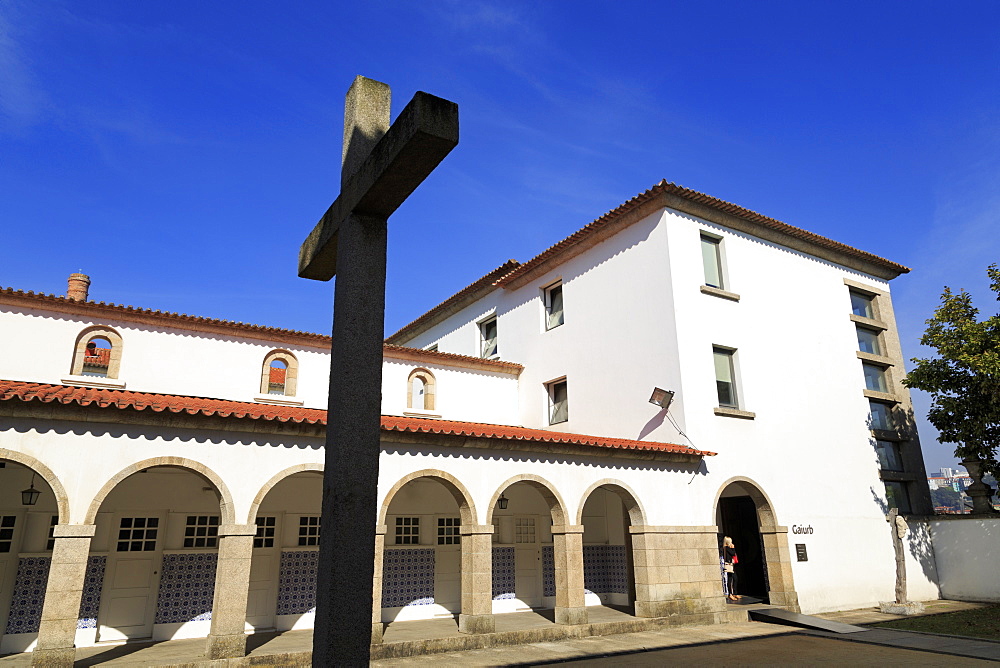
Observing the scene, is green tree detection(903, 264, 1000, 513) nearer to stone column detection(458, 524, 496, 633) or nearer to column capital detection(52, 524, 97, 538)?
stone column detection(458, 524, 496, 633)

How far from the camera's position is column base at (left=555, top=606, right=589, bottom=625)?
11.8 m

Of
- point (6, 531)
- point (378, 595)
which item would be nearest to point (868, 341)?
point (378, 595)

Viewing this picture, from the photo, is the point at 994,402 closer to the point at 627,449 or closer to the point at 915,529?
the point at 915,529

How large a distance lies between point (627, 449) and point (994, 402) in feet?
31.9

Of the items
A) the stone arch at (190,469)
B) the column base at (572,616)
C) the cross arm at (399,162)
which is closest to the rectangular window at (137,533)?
the stone arch at (190,469)

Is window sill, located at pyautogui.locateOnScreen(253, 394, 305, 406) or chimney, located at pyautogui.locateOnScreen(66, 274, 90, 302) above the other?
chimney, located at pyautogui.locateOnScreen(66, 274, 90, 302)

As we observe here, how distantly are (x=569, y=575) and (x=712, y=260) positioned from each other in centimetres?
820

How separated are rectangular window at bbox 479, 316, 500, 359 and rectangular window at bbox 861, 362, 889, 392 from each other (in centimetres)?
1049

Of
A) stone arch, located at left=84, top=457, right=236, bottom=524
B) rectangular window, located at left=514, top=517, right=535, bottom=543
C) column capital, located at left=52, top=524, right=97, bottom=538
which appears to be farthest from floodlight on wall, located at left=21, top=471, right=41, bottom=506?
rectangular window, located at left=514, top=517, right=535, bottom=543

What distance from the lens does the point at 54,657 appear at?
26.1ft

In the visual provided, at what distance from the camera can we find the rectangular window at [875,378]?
18359 mm

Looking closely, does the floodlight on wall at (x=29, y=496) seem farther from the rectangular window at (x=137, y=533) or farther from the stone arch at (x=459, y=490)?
the stone arch at (x=459, y=490)

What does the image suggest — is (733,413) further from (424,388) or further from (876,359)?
(424,388)

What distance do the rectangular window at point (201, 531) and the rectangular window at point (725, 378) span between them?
10679 mm
